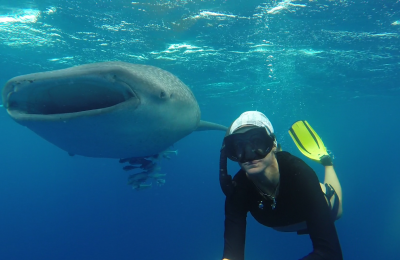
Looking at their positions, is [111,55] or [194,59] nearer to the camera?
[111,55]

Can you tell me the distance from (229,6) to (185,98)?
6835 mm

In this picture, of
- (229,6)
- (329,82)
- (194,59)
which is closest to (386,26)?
(229,6)

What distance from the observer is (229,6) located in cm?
961

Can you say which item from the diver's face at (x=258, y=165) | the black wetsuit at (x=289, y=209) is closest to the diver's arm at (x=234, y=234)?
the black wetsuit at (x=289, y=209)

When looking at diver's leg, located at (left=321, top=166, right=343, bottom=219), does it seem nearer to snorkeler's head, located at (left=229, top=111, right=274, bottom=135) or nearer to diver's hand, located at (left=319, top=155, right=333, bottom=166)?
diver's hand, located at (left=319, top=155, right=333, bottom=166)

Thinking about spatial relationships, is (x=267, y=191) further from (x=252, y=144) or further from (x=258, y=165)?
(x=252, y=144)

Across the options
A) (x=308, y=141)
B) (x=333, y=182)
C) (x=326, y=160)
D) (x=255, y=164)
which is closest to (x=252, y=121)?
(x=255, y=164)

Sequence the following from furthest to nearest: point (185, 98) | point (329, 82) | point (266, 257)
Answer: point (329, 82) < point (266, 257) < point (185, 98)

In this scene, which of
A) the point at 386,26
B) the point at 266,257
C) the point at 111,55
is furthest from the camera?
the point at 266,257

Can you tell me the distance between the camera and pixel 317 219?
97.2 inches

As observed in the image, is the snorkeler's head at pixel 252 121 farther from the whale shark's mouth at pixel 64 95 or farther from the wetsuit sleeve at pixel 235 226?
the whale shark's mouth at pixel 64 95

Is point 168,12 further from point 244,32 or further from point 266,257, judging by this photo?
point 266,257

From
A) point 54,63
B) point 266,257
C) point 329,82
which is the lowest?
point 266,257

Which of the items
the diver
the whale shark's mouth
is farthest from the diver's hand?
the whale shark's mouth
